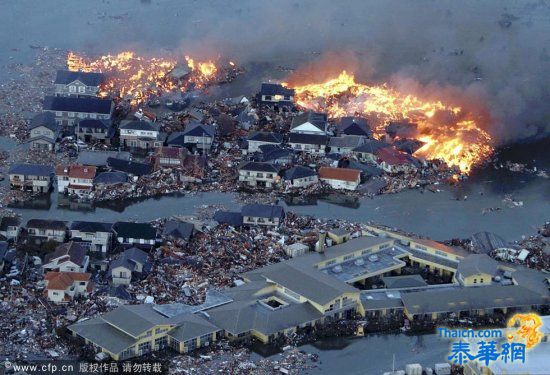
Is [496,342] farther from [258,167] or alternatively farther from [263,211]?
[258,167]

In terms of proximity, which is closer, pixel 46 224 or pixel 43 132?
pixel 46 224

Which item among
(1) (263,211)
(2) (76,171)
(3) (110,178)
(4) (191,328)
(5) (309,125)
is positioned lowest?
(4) (191,328)

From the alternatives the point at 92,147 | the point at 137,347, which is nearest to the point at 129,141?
the point at 92,147

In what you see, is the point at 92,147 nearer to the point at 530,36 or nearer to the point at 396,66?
the point at 396,66

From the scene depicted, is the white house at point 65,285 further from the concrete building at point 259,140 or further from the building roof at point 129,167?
the concrete building at point 259,140

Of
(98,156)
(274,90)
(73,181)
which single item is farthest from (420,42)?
(73,181)

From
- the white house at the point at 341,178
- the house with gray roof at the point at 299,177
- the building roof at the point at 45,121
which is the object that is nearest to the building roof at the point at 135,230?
the house with gray roof at the point at 299,177
